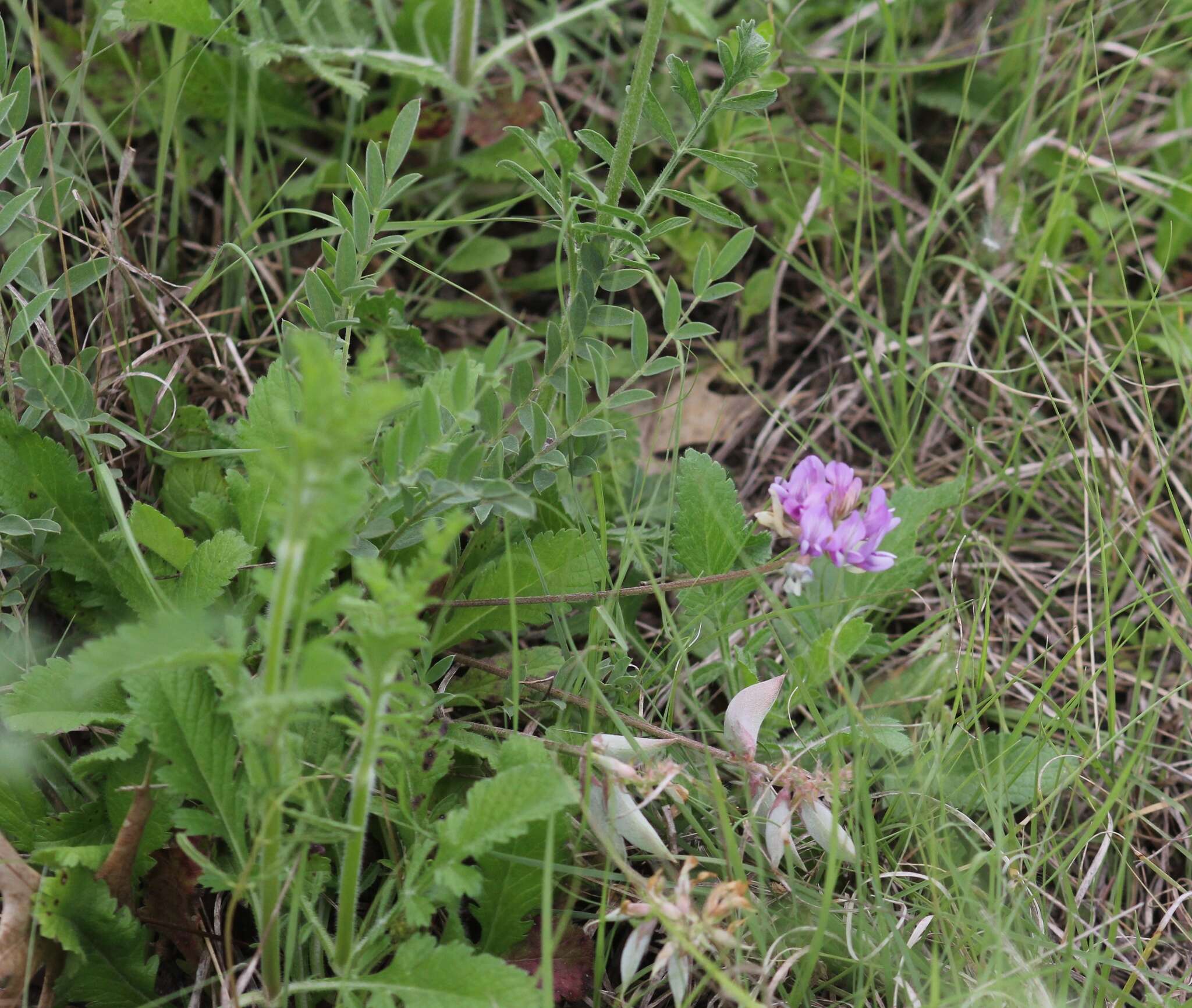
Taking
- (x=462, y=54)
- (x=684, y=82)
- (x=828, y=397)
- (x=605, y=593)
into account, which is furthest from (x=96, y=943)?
(x=462, y=54)

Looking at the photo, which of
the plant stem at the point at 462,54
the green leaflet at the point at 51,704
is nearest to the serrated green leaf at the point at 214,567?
the green leaflet at the point at 51,704

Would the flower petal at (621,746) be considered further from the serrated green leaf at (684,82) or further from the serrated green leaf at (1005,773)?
the serrated green leaf at (684,82)

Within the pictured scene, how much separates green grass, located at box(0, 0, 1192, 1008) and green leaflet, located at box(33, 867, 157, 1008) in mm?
126

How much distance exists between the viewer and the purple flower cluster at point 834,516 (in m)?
1.58

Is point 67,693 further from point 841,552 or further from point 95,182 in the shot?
point 95,182

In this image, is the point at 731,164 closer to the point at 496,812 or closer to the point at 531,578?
the point at 531,578

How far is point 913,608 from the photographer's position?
2.35 m

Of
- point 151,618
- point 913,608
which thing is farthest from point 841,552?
point 151,618

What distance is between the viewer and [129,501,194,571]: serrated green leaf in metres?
1.71

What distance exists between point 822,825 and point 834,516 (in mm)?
461

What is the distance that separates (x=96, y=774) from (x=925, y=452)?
1897 millimetres

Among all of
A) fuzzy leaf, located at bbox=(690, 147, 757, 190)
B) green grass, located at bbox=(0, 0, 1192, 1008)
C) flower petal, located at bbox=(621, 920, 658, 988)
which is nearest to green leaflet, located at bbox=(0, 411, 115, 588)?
green grass, located at bbox=(0, 0, 1192, 1008)

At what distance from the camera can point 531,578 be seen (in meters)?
1.81

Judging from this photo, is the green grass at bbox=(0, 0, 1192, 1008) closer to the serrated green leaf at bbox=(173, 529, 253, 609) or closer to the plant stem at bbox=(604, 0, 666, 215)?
the serrated green leaf at bbox=(173, 529, 253, 609)
